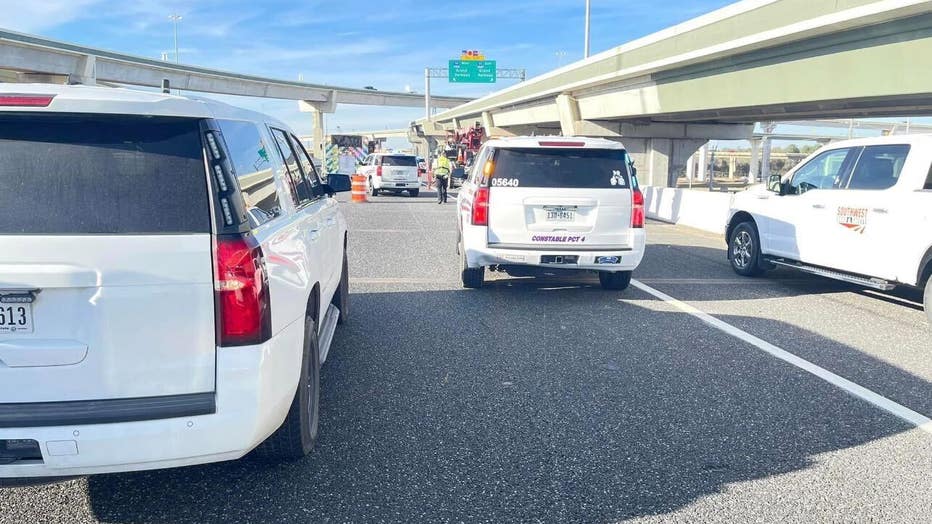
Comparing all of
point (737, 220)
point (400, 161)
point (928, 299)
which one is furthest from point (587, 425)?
point (400, 161)

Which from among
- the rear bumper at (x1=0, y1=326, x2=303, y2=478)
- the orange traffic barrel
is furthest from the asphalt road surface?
the orange traffic barrel

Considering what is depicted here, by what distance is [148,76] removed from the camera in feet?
142

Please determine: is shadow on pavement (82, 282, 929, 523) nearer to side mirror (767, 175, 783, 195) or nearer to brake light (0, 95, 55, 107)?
brake light (0, 95, 55, 107)

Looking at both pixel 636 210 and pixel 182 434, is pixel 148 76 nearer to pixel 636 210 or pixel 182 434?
pixel 636 210

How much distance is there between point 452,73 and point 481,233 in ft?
167

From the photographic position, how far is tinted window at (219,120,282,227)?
3.29m

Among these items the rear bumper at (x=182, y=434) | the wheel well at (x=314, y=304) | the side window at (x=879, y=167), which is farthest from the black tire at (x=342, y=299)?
the side window at (x=879, y=167)

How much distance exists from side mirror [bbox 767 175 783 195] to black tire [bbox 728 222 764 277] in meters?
0.73

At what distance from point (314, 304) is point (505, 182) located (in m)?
4.17

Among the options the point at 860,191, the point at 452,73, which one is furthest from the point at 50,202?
the point at 452,73

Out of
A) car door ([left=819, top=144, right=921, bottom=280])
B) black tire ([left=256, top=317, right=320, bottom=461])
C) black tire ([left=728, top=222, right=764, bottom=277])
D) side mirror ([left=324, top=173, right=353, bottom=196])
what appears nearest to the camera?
black tire ([left=256, top=317, right=320, bottom=461])

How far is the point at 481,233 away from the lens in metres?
8.13

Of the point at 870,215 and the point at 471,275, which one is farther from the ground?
the point at 870,215

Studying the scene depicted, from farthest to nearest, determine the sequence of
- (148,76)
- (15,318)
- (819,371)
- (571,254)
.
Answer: (148,76) < (571,254) < (819,371) < (15,318)
